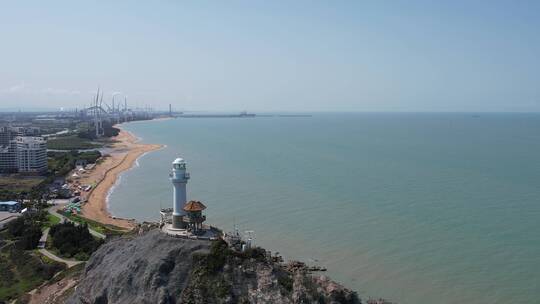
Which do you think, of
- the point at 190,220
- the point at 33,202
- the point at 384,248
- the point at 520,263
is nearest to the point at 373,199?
the point at 384,248

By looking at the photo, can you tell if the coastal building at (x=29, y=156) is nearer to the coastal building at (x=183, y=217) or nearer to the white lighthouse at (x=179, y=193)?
the coastal building at (x=183, y=217)

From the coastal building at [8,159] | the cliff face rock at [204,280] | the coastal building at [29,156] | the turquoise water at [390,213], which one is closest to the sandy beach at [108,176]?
the turquoise water at [390,213]

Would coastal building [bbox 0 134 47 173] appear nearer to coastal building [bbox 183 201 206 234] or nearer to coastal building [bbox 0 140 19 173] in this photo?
coastal building [bbox 0 140 19 173]

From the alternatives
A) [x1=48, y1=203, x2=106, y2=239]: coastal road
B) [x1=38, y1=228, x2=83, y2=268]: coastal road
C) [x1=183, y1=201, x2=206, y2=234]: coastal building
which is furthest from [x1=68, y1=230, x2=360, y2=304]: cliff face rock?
[x1=48, y1=203, x2=106, y2=239]: coastal road

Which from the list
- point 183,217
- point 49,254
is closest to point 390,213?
point 183,217

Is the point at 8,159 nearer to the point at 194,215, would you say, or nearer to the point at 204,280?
the point at 194,215

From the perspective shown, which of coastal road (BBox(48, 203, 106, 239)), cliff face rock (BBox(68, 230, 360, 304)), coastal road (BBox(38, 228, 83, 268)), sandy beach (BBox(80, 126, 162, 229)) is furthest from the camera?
sandy beach (BBox(80, 126, 162, 229))
